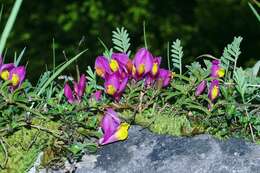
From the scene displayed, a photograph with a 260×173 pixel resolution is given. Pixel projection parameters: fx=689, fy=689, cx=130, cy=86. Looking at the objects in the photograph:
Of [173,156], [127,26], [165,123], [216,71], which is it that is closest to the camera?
[173,156]

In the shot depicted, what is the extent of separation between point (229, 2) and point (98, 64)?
15.3ft

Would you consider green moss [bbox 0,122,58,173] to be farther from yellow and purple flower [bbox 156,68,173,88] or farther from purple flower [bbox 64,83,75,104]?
yellow and purple flower [bbox 156,68,173,88]

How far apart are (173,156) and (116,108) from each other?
0.22m

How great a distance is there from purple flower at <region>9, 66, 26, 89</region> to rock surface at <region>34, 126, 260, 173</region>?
29 centimetres

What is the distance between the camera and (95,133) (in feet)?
5.57

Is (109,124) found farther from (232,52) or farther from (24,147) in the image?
(232,52)

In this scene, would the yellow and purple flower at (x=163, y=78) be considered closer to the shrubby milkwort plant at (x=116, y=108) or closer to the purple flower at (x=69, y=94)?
the shrubby milkwort plant at (x=116, y=108)

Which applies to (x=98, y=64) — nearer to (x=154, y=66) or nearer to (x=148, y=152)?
(x=154, y=66)

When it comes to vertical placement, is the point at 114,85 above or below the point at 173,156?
above

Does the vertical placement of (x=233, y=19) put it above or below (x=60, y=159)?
above

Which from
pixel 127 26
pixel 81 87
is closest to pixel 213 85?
pixel 81 87

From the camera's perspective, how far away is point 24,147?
1.69 m

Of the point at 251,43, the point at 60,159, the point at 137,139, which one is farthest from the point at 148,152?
the point at 251,43

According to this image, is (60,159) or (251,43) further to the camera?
(251,43)
